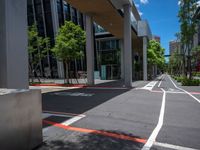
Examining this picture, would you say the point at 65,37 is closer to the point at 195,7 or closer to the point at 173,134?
the point at 195,7

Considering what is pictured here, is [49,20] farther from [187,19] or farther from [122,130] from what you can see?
[122,130]

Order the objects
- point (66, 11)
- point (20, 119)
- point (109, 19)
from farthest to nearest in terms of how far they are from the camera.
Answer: point (66, 11) → point (109, 19) → point (20, 119)

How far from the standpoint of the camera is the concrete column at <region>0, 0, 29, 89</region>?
19.8ft

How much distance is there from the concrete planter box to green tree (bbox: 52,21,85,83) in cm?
1787

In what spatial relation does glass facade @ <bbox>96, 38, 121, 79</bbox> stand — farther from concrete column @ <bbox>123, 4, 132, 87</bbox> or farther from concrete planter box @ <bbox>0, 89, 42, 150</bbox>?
concrete planter box @ <bbox>0, 89, 42, 150</bbox>

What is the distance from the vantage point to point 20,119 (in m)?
3.96

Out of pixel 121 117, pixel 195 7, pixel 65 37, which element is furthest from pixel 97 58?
pixel 121 117

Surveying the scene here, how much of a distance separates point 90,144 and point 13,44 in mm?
3669

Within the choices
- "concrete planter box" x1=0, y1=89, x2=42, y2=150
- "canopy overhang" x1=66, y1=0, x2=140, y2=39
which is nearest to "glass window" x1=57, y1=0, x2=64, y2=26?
"canopy overhang" x1=66, y1=0, x2=140, y2=39

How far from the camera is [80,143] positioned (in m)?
4.78

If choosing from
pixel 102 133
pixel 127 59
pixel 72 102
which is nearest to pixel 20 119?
pixel 102 133

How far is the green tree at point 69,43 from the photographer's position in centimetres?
2198

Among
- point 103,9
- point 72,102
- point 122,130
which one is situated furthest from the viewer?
point 103,9

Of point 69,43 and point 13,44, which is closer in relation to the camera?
point 13,44
